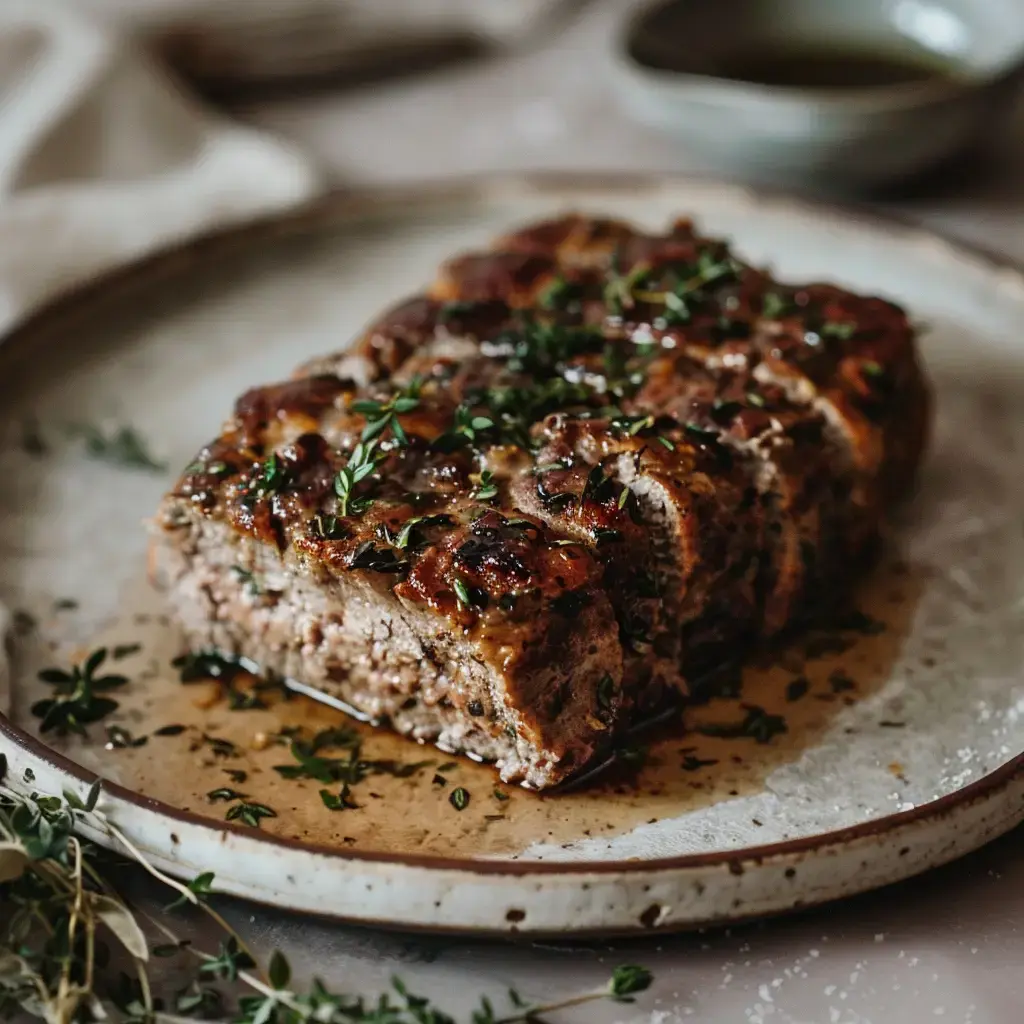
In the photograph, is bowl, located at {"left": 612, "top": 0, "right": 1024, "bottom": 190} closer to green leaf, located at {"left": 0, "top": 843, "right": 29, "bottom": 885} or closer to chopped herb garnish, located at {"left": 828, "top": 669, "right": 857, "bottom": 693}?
chopped herb garnish, located at {"left": 828, "top": 669, "right": 857, "bottom": 693}

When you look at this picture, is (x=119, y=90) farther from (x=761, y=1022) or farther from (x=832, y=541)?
(x=761, y=1022)

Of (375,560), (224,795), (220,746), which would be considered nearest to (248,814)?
(224,795)

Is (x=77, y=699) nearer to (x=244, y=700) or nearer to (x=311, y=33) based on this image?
(x=244, y=700)

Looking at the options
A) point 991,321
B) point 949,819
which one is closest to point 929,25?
point 991,321

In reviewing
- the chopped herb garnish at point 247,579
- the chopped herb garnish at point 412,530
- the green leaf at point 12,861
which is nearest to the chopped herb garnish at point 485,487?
the chopped herb garnish at point 412,530

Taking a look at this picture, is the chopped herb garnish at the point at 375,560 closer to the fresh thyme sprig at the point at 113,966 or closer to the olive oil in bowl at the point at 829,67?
the fresh thyme sprig at the point at 113,966

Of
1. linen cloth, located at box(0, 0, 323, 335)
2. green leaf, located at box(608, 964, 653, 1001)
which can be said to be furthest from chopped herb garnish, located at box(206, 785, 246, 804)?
linen cloth, located at box(0, 0, 323, 335)
